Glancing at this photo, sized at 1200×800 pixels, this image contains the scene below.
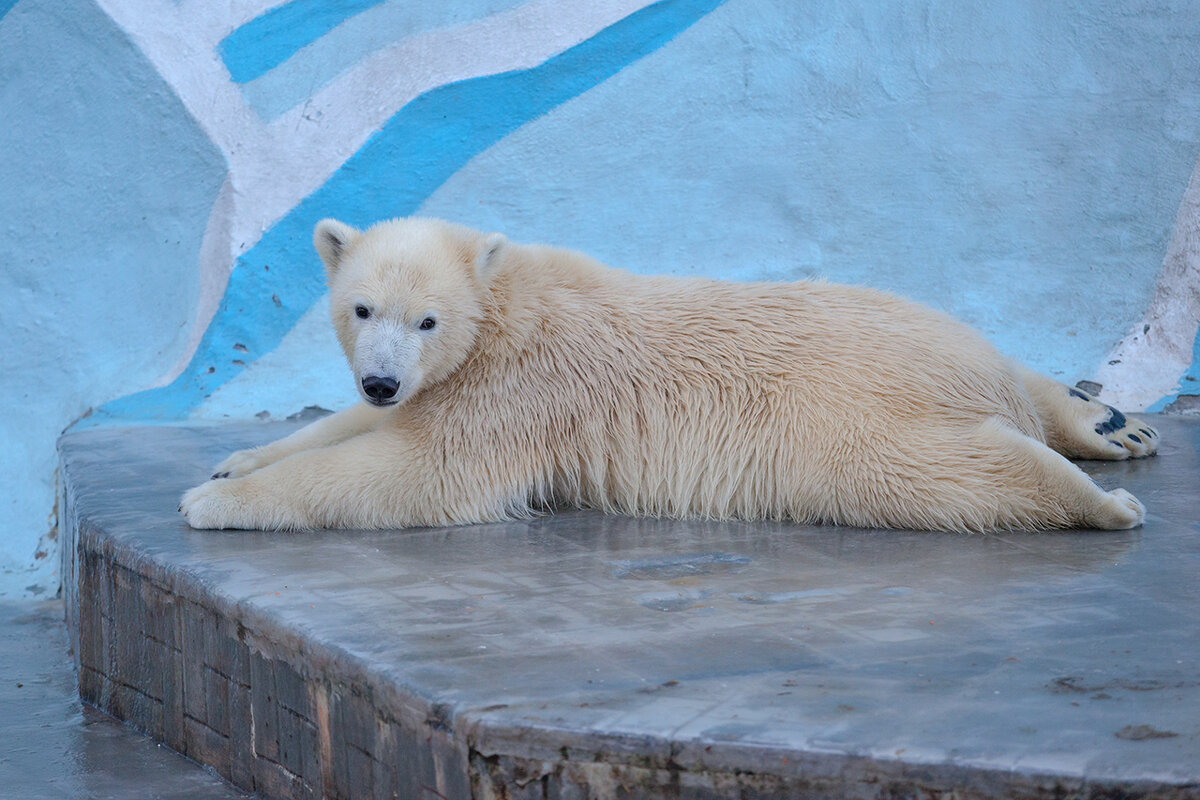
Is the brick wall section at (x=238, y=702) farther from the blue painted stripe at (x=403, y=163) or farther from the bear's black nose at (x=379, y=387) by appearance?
the blue painted stripe at (x=403, y=163)

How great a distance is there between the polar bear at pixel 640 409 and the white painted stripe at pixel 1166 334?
1.98 m

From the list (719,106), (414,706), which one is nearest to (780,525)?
(414,706)

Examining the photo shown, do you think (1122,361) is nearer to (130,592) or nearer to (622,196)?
(622,196)

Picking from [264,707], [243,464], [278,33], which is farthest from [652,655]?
[278,33]

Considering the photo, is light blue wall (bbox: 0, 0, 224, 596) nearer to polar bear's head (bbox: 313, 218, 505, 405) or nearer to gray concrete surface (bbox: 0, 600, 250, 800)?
gray concrete surface (bbox: 0, 600, 250, 800)

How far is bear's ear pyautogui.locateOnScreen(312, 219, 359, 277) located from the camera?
3.09 metres

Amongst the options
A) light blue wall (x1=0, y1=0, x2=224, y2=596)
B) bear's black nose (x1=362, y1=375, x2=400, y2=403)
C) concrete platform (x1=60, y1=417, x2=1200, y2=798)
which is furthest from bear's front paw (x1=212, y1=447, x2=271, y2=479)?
light blue wall (x1=0, y1=0, x2=224, y2=596)

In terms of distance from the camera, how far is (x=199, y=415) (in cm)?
499

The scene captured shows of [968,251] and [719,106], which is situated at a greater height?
[719,106]

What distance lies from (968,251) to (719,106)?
4.32ft

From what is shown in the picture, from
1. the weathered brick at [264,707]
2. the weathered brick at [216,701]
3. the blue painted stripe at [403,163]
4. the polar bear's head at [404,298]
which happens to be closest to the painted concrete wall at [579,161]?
the blue painted stripe at [403,163]

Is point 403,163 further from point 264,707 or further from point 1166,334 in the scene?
point 264,707

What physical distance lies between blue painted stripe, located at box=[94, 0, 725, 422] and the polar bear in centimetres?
211

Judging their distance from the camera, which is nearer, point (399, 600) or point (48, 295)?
point (399, 600)
